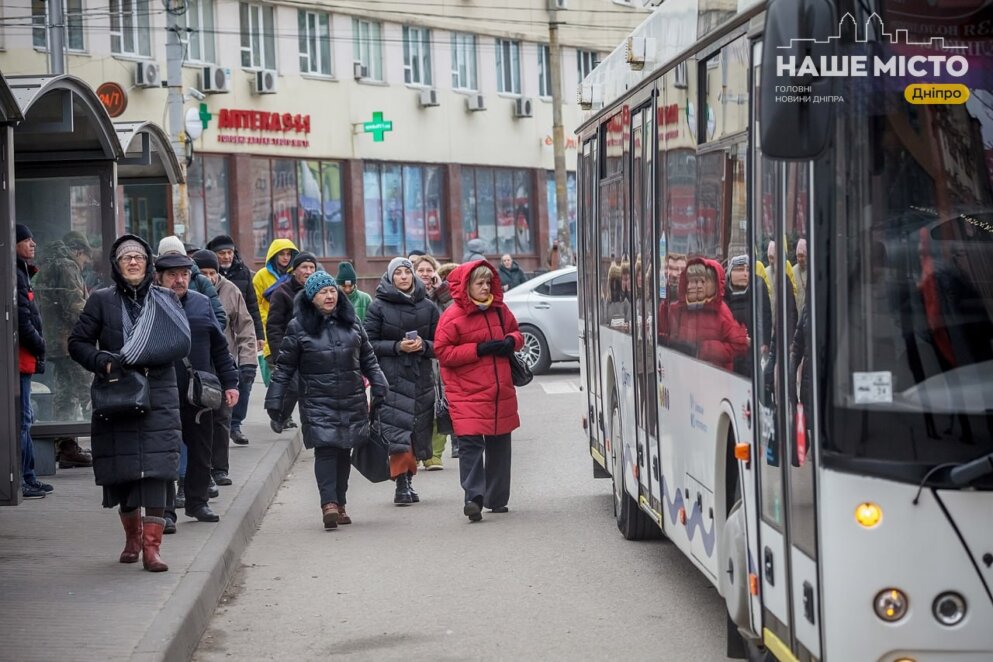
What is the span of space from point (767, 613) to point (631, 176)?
361 cm

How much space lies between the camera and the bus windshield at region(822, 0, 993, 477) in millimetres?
4895

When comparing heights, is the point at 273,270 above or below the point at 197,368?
above

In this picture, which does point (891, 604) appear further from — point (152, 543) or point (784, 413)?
point (152, 543)

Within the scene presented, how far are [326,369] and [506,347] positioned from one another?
124 centimetres

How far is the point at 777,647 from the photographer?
5.55m

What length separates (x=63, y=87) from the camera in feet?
36.4

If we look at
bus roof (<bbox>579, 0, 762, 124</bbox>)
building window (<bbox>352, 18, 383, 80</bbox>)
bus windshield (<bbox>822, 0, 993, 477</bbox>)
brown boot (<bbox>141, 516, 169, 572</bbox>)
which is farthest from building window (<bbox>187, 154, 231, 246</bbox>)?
bus windshield (<bbox>822, 0, 993, 477</bbox>)

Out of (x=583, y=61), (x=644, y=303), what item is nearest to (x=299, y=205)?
(x=583, y=61)

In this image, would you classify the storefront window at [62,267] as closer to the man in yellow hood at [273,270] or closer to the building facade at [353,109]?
the man in yellow hood at [273,270]

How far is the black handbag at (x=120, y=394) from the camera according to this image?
858 cm

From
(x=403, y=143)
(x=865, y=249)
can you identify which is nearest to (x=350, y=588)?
(x=865, y=249)

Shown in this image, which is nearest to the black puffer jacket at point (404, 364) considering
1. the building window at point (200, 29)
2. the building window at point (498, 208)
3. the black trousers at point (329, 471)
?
the black trousers at point (329, 471)

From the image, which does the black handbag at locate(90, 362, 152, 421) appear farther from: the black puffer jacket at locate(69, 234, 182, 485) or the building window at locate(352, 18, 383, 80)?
the building window at locate(352, 18, 383, 80)

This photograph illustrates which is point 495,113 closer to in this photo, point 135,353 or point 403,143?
point 403,143
